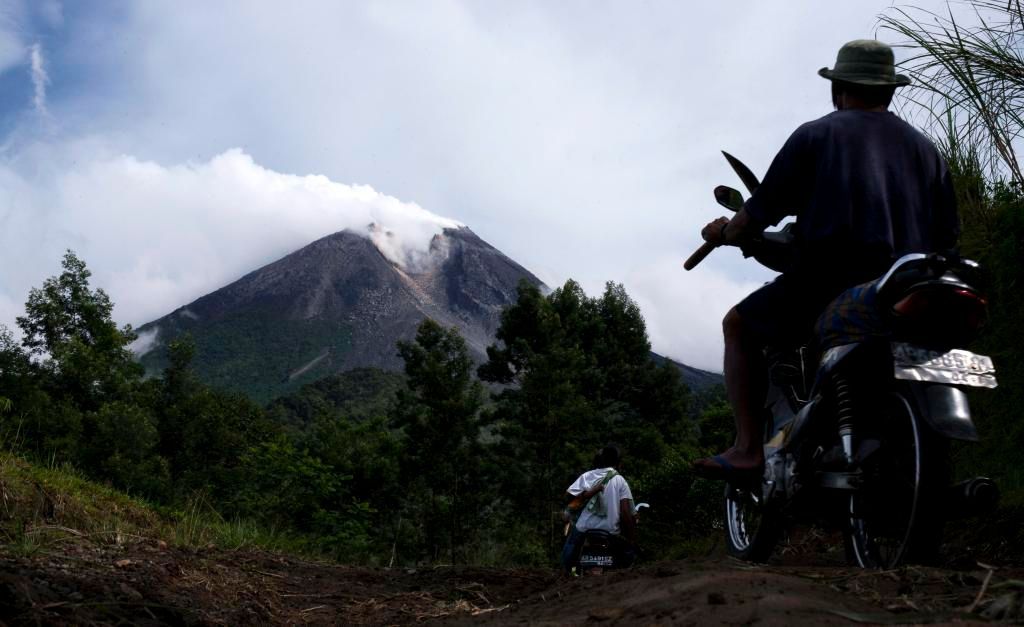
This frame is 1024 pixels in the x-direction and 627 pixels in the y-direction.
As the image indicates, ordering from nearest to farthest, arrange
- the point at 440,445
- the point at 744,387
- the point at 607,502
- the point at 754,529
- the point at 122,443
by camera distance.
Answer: the point at 744,387 < the point at 754,529 < the point at 607,502 < the point at 122,443 < the point at 440,445

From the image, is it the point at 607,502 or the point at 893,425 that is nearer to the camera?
the point at 893,425

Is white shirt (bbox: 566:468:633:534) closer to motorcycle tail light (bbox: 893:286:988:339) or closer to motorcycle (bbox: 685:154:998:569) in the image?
motorcycle (bbox: 685:154:998:569)

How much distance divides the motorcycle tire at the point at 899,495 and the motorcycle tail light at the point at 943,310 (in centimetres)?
23

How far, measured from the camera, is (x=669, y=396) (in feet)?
181

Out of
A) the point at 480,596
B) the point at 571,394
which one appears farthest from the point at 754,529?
the point at 571,394

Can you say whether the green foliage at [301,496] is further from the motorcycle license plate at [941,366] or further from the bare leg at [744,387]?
the motorcycle license plate at [941,366]

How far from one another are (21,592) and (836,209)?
274 cm

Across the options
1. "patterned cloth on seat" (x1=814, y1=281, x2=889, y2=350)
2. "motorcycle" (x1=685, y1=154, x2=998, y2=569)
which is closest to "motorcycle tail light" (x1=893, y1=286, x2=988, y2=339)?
"motorcycle" (x1=685, y1=154, x2=998, y2=569)

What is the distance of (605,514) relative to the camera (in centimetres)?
726

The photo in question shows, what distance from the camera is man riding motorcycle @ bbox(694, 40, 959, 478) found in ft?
10.2

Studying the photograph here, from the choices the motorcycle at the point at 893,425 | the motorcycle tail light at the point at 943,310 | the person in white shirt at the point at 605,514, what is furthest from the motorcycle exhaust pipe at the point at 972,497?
the person in white shirt at the point at 605,514

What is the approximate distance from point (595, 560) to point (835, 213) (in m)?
4.66

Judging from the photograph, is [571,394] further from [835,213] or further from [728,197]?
[835,213]

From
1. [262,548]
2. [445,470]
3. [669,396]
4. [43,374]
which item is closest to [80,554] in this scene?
[262,548]
